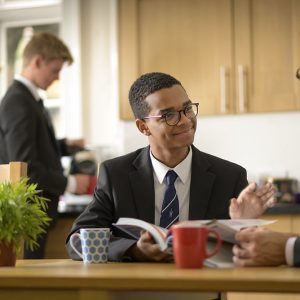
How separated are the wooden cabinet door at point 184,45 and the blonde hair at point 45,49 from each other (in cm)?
64

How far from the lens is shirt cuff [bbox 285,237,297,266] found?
1511 mm

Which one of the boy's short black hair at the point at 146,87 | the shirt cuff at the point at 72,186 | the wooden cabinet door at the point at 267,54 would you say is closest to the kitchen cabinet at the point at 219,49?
the wooden cabinet door at the point at 267,54

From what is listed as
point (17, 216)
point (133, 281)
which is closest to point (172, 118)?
point (17, 216)

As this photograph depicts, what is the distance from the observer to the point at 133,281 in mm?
1275

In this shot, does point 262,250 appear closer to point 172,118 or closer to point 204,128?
point 172,118

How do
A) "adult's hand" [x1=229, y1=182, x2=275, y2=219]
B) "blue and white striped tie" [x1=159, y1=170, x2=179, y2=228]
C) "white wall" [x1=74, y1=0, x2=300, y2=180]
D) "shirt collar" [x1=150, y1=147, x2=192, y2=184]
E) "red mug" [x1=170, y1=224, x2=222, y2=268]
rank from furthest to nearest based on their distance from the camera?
"white wall" [x1=74, y1=0, x2=300, y2=180], "shirt collar" [x1=150, y1=147, x2=192, y2=184], "blue and white striped tie" [x1=159, y1=170, x2=179, y2=228], "adult's hand" [x1=229, y1=182, x2=275, y2=219], "red mug" [x1=170, y1=224, x2=222, y2=268]

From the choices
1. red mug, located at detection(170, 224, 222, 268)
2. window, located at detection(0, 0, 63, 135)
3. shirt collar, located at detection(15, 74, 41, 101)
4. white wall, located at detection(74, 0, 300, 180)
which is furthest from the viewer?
window, located at detection(0, 0, 63, 135)

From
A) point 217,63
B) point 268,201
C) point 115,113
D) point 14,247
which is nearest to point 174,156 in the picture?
point 268,201

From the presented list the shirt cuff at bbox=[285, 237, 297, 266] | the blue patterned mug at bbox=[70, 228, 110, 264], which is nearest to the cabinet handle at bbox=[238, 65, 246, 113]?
the blue patterned mug at bbox=[70, 228, 110, 264]

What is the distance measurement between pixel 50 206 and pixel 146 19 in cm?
135

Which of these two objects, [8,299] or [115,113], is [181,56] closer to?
[115,113]

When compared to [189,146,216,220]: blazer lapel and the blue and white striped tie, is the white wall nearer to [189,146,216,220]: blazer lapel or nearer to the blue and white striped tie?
[189,146,216,220]: blazer lapel

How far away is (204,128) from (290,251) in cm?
259

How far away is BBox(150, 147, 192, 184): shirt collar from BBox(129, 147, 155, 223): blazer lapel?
0.02 meters
